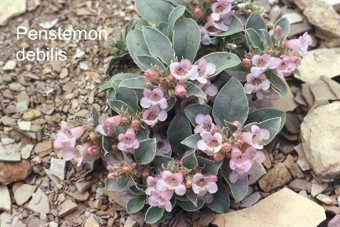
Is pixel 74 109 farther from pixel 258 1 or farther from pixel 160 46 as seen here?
pixel 258 1

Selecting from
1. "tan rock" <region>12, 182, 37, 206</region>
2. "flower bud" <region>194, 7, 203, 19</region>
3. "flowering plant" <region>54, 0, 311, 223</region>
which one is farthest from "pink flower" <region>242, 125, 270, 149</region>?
"tan rock" <region>12, 182, 37, 206</region>

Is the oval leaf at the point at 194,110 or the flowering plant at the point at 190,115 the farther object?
the oval leaf at the point at 194,110

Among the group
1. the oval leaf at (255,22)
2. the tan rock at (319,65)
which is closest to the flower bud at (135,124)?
the oval leaf at (255,22)

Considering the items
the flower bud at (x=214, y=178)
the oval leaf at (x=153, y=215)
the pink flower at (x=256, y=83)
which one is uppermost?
the pink flower at (x=256, y=83)

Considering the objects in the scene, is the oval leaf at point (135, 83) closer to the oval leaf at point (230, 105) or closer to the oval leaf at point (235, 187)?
the oval leaf at point (230, 105)

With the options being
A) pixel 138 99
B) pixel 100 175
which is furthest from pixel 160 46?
pixel 100 175
